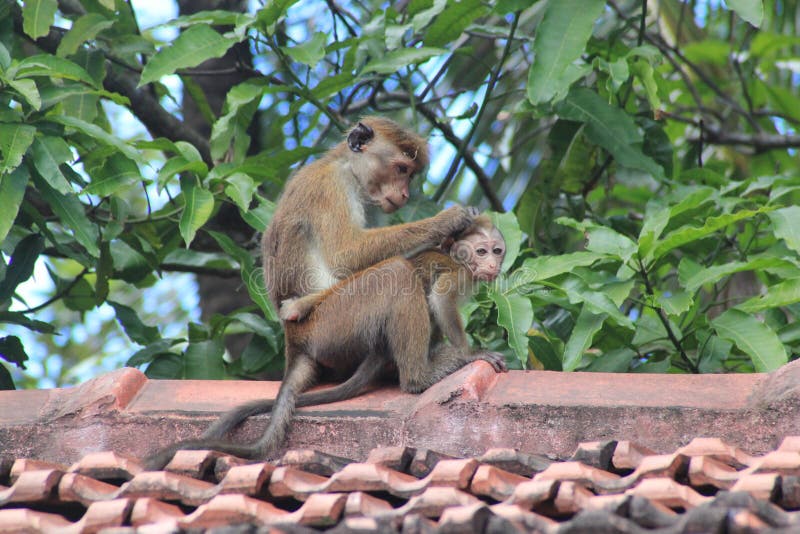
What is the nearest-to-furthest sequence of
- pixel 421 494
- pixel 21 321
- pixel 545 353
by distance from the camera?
pixel 421 494, pixel 545 353, pixel 21 321

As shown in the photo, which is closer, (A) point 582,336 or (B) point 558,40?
(A) point 582,336

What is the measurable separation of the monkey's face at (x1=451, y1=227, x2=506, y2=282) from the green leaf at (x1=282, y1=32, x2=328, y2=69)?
5.11 ft

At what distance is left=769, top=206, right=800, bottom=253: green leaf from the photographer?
530 centimetres

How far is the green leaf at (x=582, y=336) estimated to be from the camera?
17.2ft

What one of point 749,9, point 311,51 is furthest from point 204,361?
point 749,9

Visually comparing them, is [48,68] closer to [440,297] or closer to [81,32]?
[81,32]

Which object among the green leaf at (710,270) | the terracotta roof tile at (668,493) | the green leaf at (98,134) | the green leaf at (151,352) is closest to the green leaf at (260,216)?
the green leaf at (98,134)

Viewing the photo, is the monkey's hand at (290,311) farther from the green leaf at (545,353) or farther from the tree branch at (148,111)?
the tree branch at (148,111)

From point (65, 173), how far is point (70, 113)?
32.5 inches

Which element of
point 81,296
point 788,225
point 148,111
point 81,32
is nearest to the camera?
point 788,225

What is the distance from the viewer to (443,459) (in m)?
3.79

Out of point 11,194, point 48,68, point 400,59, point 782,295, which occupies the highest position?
point 400,59

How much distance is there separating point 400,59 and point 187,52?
1.32 m

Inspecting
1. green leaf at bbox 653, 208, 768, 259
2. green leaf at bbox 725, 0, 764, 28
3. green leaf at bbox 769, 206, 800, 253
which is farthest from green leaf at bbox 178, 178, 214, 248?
green leaf at bbox 769, 206, 800, 253
